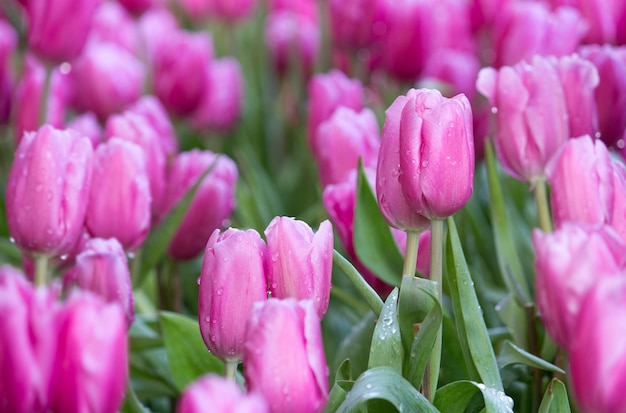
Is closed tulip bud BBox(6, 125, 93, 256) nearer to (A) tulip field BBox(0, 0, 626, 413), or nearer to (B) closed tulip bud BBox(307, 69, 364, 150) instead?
(A) tulip field BBox(0, 0, 626, 413)

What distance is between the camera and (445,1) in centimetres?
141

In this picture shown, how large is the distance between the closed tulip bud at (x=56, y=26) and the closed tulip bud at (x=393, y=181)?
0.54 metres

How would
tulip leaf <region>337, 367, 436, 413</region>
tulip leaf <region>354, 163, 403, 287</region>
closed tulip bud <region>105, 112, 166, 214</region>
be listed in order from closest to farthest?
tulip leaf <region>337, 367, 436, 413</region>, tulip leaf <region>354, 163, 403, 287</region>, closed tulip bud <region>105, 112, 166, 214</region>

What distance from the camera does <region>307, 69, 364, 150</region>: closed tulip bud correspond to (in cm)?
109

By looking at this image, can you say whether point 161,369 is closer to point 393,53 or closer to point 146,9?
point 393,53

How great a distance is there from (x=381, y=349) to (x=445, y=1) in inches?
36.5

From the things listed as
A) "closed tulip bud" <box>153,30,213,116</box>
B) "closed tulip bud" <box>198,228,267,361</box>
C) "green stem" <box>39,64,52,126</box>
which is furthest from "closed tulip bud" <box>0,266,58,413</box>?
"closed tulip bud" <box>153,30,213,116</box>

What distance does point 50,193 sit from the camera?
667 mm

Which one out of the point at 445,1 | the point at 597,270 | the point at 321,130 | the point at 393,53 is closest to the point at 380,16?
the point at 393,53

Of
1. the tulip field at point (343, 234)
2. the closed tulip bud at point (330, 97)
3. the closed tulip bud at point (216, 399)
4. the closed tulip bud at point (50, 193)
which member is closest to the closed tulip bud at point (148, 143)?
the tulip field at point (343, 234)

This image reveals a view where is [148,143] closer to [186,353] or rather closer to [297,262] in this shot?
[186,353]

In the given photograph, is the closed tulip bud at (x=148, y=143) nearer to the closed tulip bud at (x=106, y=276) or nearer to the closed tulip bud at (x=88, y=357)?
the closed tulip bud at (x=106, y=276)

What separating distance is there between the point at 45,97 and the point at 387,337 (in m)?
0.59

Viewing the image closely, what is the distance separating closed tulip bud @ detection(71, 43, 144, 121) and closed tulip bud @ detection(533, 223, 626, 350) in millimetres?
917
